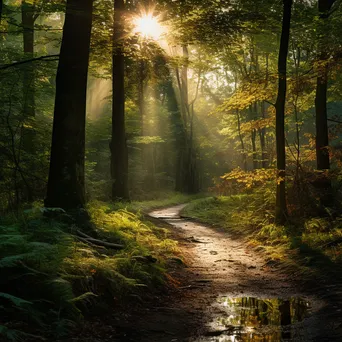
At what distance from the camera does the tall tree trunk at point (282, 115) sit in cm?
1172

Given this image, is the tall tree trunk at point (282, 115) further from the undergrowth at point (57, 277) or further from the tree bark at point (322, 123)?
the undergrowth at point (57, 277)

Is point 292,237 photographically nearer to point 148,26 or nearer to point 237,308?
point 237,308

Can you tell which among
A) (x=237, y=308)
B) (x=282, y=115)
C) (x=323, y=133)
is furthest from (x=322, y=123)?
(x=237, y=308)

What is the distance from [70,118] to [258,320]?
19.0 feet

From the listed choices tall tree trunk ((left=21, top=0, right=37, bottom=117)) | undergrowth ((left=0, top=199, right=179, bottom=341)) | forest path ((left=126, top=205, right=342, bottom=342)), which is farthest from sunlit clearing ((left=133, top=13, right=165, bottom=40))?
forest path ((left=126, top=205, right=342, bottom=342))

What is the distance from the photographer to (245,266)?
9.45 meters

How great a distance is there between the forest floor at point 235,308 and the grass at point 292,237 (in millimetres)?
471

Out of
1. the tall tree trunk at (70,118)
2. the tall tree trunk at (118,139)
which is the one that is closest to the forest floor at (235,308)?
the tall tree trunk at (70,118)

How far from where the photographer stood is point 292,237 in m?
10.7

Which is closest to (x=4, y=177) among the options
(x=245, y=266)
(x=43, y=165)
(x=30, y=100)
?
(x=43, y=165)

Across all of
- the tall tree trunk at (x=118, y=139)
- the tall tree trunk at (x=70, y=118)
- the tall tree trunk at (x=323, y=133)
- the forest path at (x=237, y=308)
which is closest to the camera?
the forest path at (x=237, y=308)

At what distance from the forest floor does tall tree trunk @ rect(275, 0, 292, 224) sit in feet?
9.73

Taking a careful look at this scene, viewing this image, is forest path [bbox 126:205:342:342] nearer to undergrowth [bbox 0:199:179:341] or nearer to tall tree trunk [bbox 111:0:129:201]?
undergrowth [bbox 0:199:179:341]

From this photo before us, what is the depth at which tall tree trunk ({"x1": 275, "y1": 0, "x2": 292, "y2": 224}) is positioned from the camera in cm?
1172
